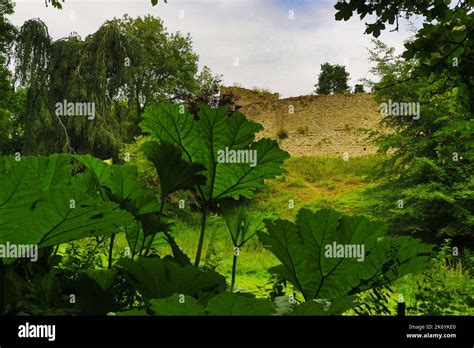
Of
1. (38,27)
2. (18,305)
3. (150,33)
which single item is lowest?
(18,305)

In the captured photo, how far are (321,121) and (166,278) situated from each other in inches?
584

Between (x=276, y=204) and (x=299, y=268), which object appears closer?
(x=299, y=268)

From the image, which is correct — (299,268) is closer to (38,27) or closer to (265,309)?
(265,309)

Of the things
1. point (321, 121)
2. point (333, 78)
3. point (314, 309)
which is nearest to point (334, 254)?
point (314, 309)

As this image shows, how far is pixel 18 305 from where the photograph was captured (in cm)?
26

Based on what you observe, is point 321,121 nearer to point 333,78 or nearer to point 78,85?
point 78,85

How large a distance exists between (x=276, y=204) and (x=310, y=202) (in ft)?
2.25

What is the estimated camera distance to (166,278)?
26 cm

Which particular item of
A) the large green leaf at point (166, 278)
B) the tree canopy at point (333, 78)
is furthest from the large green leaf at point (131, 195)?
the tree canopy at point (333, 78)

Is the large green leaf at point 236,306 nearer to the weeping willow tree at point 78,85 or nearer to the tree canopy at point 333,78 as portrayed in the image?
the weeping willow tree at point 78,85

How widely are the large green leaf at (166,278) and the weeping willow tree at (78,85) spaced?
30.7 ft

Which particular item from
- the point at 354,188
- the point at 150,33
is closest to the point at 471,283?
the point at 354,188

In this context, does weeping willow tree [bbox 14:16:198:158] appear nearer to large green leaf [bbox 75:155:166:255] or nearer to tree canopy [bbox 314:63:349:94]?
large green leaf [bbox 75:155:166:255]

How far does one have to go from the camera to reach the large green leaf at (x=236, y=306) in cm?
20
